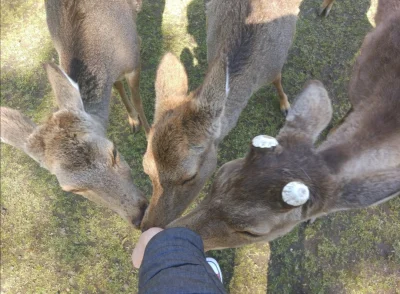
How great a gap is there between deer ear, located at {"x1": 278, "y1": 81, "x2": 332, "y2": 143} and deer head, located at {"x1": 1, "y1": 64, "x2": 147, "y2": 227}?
4.68ft

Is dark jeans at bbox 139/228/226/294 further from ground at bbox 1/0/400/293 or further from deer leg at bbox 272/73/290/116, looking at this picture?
deer leg at bbox 272/73/290/116

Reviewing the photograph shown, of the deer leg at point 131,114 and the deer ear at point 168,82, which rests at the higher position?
the deer ear at point 168,82

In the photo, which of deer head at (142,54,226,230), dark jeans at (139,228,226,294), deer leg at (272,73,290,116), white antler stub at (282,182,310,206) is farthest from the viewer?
deer leg at (272,73,290,116)

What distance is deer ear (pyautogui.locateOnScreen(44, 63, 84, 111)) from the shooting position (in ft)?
9.77

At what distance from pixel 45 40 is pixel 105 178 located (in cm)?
338

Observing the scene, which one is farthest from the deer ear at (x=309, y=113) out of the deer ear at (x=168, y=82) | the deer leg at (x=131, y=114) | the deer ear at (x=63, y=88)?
the deer leg at (x=131, y=114)

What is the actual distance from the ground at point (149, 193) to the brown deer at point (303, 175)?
1435 mm

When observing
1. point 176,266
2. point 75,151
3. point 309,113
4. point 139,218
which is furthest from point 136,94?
point 176,266

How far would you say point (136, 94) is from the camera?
425 cm

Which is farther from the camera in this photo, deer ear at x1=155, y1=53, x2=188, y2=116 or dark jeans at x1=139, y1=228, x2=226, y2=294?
deer ear at x1=155, y1=53, x2=188, y2=116

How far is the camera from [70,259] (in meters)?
4.19

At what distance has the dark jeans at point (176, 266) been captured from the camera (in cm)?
224

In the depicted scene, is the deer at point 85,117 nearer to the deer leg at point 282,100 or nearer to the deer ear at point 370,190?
the deer ear at point 370,190

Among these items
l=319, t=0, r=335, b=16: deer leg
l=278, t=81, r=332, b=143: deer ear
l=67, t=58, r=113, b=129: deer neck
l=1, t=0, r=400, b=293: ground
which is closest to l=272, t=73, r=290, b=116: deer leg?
l=1, t=0, r=400, b=293: ground
